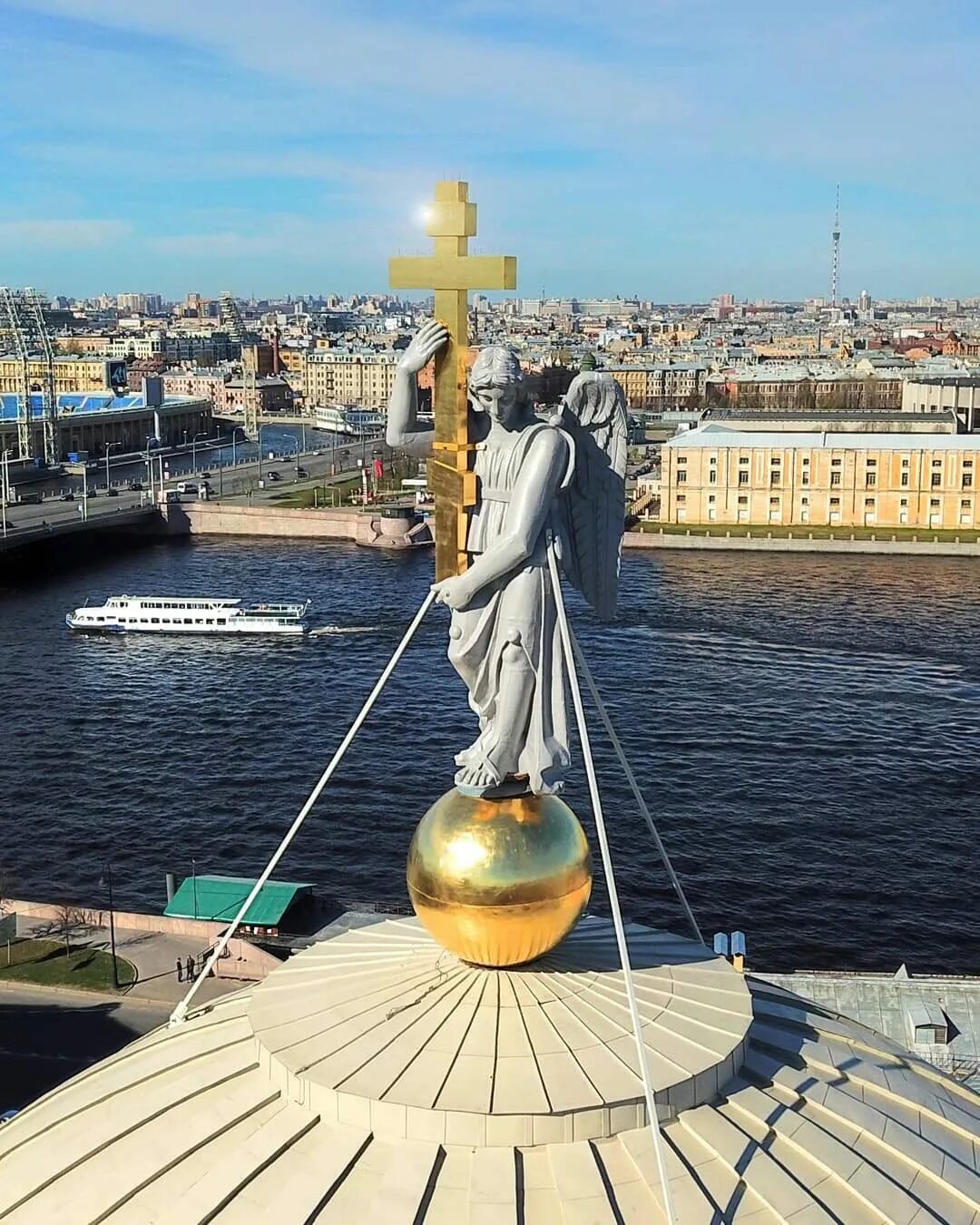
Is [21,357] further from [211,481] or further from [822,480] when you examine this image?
[822,480]

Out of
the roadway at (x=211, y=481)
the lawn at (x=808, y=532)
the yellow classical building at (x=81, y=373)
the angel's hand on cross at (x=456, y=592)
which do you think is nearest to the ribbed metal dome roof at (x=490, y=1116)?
the angel's hand on cross at (x=456, y=592)

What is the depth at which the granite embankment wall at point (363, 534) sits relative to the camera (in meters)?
64.2

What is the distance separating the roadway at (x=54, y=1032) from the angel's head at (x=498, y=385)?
49.0 ft

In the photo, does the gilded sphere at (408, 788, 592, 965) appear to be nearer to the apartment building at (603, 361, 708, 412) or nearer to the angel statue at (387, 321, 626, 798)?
the angel statue at (387, 321, 626, 798)

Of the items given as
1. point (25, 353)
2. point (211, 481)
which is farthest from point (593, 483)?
point (25, 353)

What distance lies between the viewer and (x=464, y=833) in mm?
6246

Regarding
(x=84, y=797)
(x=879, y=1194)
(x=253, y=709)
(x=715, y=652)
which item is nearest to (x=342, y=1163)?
(x=879, y=1194)

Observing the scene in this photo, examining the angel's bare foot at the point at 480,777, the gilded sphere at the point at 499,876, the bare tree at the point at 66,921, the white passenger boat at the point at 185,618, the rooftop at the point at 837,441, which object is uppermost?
the angel's bare foot at the point at 480,777

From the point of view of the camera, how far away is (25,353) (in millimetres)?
113438

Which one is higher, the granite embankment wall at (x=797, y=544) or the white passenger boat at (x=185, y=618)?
the granite embankment wall at (x=797, y=544)

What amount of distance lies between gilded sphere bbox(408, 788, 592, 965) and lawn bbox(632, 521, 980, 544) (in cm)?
6074

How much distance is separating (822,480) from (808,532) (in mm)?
3601

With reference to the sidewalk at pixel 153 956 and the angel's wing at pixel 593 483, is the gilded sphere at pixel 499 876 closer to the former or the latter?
the angel's wing at pixel 593 483

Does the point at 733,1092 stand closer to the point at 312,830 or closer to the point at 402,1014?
the point at 402,1014
